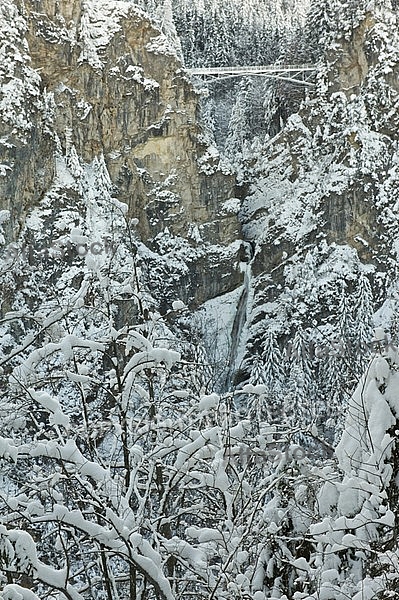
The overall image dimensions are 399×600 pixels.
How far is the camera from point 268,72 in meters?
34.6

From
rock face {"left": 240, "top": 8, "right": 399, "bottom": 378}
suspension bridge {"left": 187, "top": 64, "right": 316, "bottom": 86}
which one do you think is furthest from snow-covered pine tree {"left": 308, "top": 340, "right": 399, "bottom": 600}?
suspension bridge {"left": 187, "top": 64, "right": 316, "bottom": 86}

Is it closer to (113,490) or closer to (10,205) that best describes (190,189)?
(10,205)

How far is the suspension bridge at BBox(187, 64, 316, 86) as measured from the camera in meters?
33.3

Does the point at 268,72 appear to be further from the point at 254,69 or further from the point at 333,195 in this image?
the point at 333,195

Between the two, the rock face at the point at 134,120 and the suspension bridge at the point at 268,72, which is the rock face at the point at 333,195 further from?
the suspension bridge at the point at 268,72

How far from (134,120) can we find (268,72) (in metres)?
7.79

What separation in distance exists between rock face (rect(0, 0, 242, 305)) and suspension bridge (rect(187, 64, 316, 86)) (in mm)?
2516

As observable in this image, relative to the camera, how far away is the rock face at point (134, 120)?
28922 millimetres

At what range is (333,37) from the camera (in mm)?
30625

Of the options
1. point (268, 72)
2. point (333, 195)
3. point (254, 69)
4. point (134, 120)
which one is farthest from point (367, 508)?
point (254, 69)

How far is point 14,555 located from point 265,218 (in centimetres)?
2881

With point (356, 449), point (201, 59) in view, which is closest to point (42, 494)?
point (356, 449)

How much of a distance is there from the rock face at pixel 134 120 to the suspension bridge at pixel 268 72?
2.52m

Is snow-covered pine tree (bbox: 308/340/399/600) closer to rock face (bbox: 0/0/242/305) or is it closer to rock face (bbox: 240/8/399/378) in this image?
rock face (bbox: 240/8/399/378)
